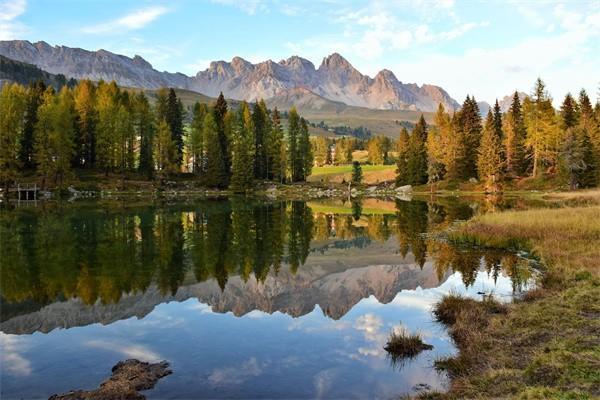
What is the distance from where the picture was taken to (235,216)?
5262 cm

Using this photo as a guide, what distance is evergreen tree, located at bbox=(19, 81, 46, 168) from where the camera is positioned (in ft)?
304

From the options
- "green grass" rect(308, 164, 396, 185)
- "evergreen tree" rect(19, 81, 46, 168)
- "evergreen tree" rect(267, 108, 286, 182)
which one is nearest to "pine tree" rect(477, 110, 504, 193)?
"evergreen tree" rect(267, 108, 286, 182)

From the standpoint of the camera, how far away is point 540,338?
511 inches

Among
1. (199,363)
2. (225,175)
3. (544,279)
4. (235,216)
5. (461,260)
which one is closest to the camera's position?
(199,363)

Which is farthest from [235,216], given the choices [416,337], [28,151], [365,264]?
[28,151]

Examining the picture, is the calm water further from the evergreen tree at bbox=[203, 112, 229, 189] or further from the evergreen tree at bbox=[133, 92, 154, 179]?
the evergreen tree at bbox=[203, 112, 229, 189]

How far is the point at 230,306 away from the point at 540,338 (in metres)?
10.8

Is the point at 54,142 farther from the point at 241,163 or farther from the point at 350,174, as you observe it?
the point at 350,174

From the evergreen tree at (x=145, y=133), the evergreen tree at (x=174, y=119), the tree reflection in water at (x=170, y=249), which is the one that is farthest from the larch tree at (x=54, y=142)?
the tree reflection in water at (x=170, y=249)

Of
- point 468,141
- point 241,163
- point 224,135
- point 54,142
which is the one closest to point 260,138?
point 224,135

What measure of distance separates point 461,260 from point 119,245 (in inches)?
859

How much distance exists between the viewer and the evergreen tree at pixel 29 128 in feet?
304

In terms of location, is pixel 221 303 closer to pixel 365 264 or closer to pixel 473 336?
pixel 473 336

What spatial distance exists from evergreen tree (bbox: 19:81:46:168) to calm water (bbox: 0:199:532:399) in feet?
205
